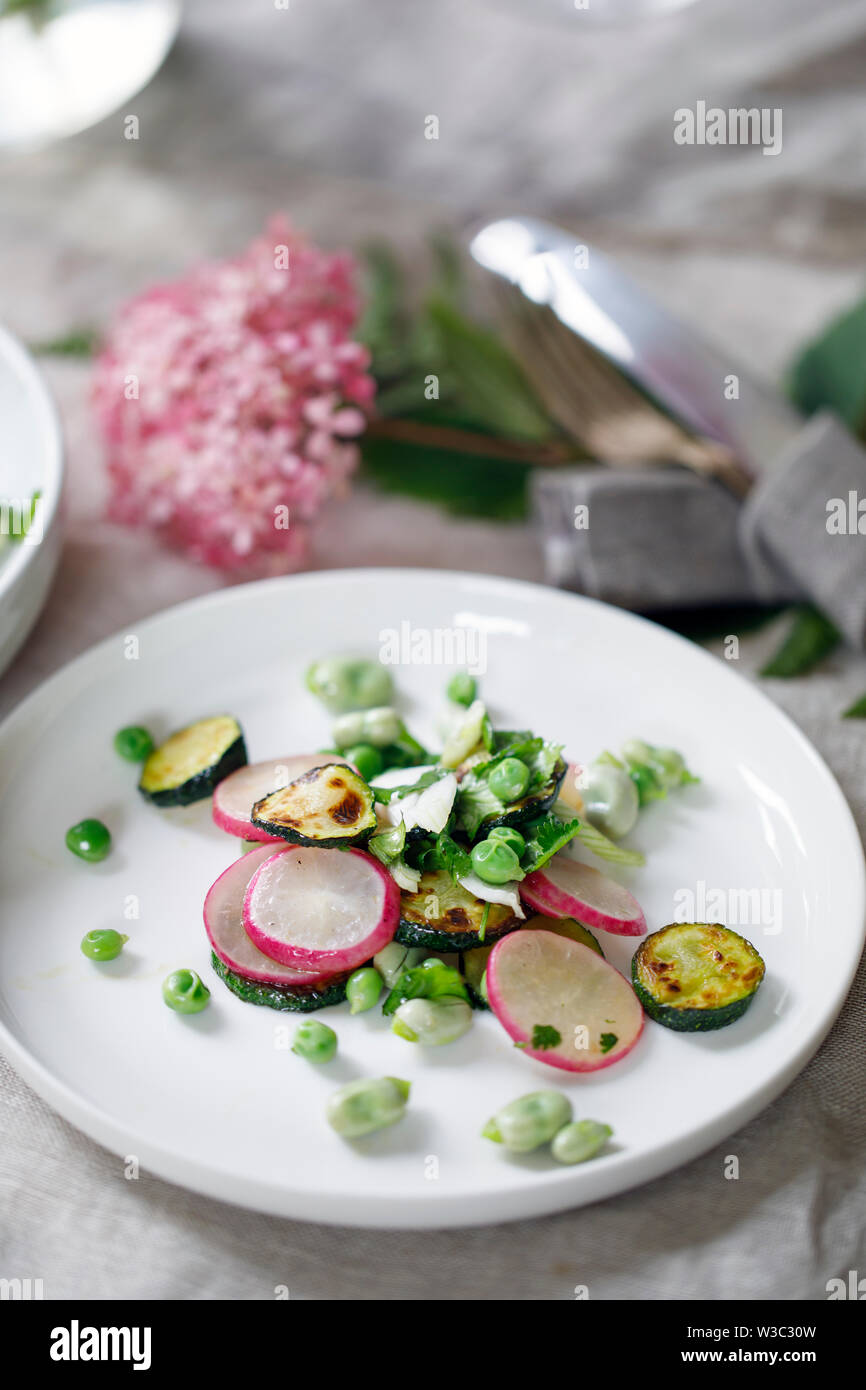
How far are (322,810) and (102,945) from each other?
0.34 metres

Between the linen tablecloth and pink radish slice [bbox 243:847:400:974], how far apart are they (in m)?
0.31

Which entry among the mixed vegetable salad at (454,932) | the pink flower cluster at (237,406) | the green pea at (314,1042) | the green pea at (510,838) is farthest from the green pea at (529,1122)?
the pink flower cluster at (237,406)

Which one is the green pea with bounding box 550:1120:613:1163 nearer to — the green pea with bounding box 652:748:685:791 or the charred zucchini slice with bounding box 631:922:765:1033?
the charred zucchini slice with bounding box 631:922:765:1033

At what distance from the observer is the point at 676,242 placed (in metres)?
3.35

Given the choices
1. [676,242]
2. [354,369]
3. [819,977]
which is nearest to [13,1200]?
[819,977]

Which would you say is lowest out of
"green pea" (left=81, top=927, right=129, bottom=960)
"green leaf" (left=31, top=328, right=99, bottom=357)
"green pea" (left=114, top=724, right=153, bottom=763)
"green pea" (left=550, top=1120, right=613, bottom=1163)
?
"green pea" (left=550, top=1120, right=613, bottom=1163)

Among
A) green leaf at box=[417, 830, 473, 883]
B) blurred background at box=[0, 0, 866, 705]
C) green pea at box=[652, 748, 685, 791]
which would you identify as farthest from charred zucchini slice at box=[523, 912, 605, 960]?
blurred background at box=[0, 0, 866, 705]

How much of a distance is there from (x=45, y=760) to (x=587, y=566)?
1.08m

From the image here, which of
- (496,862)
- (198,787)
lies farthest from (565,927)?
(198,787)

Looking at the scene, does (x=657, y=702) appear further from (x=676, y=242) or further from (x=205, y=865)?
(x=676, y=242)

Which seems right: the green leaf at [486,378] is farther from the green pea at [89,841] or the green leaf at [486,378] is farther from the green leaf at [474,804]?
the green pea at [89,841]

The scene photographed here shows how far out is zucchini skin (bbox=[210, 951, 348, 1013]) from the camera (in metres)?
1.52

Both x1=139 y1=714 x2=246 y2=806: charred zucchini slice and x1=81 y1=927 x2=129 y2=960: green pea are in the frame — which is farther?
x1=139 y1=714 x2=246 y2=806: charred zucchini slice

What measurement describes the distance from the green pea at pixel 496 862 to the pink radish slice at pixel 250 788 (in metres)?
0.32
